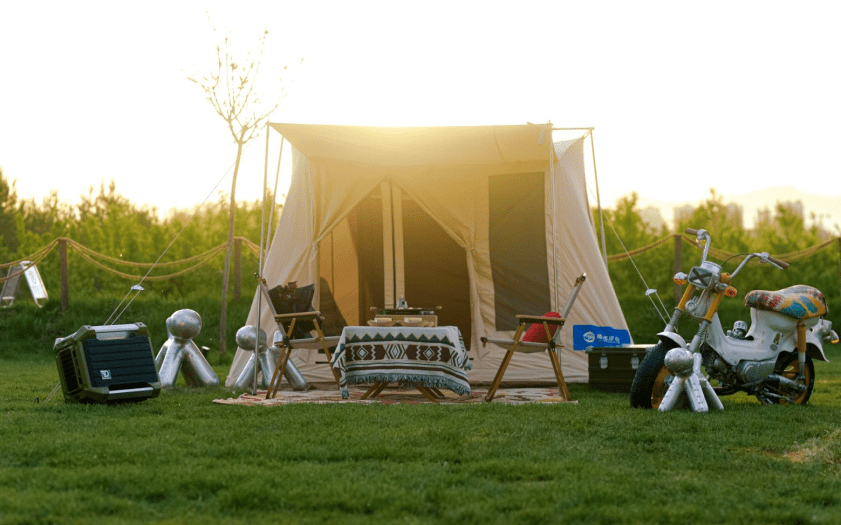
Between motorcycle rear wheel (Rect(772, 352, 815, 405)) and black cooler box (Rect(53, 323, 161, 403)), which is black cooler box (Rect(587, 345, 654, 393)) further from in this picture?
black cooler box (Rect(53, 323, 161, 403))

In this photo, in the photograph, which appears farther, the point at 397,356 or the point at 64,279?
the point at 64,279

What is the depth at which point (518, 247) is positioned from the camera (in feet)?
22.4

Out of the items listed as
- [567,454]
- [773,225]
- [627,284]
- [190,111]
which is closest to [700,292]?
[567,454]

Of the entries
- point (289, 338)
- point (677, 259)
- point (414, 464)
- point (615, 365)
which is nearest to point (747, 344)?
point (615, 365)

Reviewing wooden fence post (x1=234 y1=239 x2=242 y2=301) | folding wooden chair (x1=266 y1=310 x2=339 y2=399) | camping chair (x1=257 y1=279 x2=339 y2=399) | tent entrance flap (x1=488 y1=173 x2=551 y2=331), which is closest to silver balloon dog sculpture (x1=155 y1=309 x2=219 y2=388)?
camping chair (x1=257 y1=279 x2=339 y2=399)

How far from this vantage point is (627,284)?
463 inches

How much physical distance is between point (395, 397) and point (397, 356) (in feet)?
1.84

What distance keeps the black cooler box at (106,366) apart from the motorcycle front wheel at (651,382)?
2411 millimetres

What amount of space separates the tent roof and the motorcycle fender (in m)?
1.59

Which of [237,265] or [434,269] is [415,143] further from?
[237,265]

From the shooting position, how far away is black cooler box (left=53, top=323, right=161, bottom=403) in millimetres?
4664

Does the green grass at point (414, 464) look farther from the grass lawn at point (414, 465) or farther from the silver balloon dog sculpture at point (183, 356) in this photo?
the silver balloon dog sculpture at point (183, 356)

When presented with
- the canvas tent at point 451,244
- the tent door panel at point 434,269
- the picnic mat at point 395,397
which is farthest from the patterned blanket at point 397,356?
the tent door panel at point 434,269

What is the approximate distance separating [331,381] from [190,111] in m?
3.54
